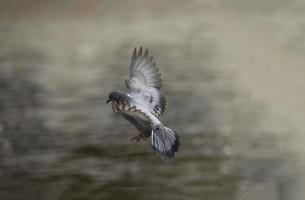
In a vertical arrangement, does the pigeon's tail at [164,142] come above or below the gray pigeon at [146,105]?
below

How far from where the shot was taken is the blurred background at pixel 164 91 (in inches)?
65.6

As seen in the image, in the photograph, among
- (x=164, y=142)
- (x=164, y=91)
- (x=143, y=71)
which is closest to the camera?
(x=164, y=142)

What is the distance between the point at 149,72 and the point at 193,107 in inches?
16.3

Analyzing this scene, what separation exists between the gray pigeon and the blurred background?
0.35 meters

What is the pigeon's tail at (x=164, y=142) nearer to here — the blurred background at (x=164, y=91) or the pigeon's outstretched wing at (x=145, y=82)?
the pigeon's outstretched wing at (x=145, y=82)

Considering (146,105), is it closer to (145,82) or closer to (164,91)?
(145,82)

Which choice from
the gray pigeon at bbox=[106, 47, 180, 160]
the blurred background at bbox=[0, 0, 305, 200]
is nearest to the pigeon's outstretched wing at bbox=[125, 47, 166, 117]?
the gray pigeon at bbox=[106, 47, 180, 160]

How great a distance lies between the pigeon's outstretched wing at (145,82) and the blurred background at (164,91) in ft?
1.13

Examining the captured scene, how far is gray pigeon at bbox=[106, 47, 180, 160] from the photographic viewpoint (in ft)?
4.19

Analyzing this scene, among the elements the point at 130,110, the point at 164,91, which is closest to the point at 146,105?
the point at 130,110

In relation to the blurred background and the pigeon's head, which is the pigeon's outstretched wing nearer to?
the pigeon's head

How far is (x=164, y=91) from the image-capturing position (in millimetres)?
1774

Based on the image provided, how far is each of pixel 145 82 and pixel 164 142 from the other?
0.54 ft

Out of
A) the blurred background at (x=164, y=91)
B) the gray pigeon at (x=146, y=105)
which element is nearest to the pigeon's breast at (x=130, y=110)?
the gray pigeon at (x=146, y=105)
